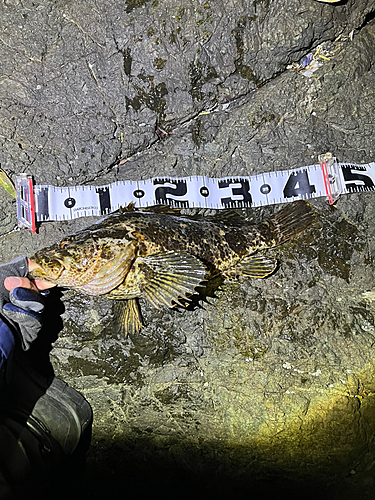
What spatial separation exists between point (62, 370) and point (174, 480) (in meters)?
1.46

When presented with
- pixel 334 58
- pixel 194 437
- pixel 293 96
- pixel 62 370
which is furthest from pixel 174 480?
pixel 334 58

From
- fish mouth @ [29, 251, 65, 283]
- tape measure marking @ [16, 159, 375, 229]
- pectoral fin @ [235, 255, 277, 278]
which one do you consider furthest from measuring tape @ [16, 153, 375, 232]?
fish mouth @ [29, 251, 65, 283]

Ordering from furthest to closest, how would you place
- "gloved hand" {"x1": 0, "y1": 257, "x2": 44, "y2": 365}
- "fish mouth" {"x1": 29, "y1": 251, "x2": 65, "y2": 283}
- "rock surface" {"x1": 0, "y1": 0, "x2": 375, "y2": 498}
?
"rock surface" {"x1": 0, "y1": 0, "x2": 375, "y2": 498} < "fish mouth" {"x1": 29, "y1": 251, "x2": 65, "y2": 283} < "gloved hand" {"x1": 0, "y1": 257, "x2": 44, "y2": 365}

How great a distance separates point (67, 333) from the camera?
398 cm

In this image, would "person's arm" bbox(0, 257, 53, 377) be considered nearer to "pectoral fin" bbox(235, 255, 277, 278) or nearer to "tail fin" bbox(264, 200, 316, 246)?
"pectoral fin" bbox(235, 255, 277, 278)

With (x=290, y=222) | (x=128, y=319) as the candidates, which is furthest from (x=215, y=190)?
(x=128, y=319)

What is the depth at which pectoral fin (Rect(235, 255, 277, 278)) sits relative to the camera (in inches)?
156

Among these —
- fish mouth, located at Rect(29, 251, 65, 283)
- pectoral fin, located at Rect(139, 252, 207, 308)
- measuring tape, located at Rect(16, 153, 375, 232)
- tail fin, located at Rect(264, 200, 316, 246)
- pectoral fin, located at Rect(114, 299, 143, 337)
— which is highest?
measuring tape, located at Rect(16, 153, 375, 232)

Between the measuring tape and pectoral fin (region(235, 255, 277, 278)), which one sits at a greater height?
the measuring tape

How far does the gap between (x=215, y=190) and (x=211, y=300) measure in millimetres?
1154

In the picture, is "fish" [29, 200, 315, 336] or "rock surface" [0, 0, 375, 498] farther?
"rock surface" [0, 0, 375, 498]

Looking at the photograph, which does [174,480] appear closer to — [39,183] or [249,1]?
[39,183]

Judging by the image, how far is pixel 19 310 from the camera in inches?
129

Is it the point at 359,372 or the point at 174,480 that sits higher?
the point at 359,372
